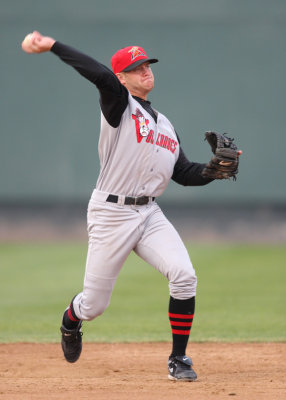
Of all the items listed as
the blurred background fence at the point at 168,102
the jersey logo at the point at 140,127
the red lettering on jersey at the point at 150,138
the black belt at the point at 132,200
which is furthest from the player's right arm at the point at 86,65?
the blurred background fence at the point at 168,102

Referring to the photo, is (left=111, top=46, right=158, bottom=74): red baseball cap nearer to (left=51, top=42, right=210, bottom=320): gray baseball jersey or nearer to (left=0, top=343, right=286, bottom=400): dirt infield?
(left=51, top=42, right=210, bottom=320): gray baseball jersey

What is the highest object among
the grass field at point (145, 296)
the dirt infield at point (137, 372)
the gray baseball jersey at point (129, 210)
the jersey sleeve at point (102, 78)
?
the jersey sleeve at point (102, 78)

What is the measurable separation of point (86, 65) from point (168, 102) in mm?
11303

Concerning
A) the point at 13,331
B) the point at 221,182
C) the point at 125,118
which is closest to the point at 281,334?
the point at 13,331

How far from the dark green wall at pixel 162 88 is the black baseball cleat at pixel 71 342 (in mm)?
10067

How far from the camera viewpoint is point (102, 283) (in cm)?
474

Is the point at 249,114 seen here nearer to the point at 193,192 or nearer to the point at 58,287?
the point at 193,192

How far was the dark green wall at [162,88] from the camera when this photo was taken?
49.9ft

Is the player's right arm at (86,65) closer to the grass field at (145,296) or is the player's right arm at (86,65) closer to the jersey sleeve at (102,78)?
the jersey sleeve at (102,78)

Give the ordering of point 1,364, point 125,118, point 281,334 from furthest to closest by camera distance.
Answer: point 281,334 → point 1,364 → point 125,118

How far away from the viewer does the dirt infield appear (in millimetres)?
4172

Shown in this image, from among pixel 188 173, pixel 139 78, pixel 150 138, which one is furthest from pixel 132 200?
pixel 139 78

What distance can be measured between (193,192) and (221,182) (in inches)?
23.9

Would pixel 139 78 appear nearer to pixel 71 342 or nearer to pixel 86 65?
pixel 86 65
